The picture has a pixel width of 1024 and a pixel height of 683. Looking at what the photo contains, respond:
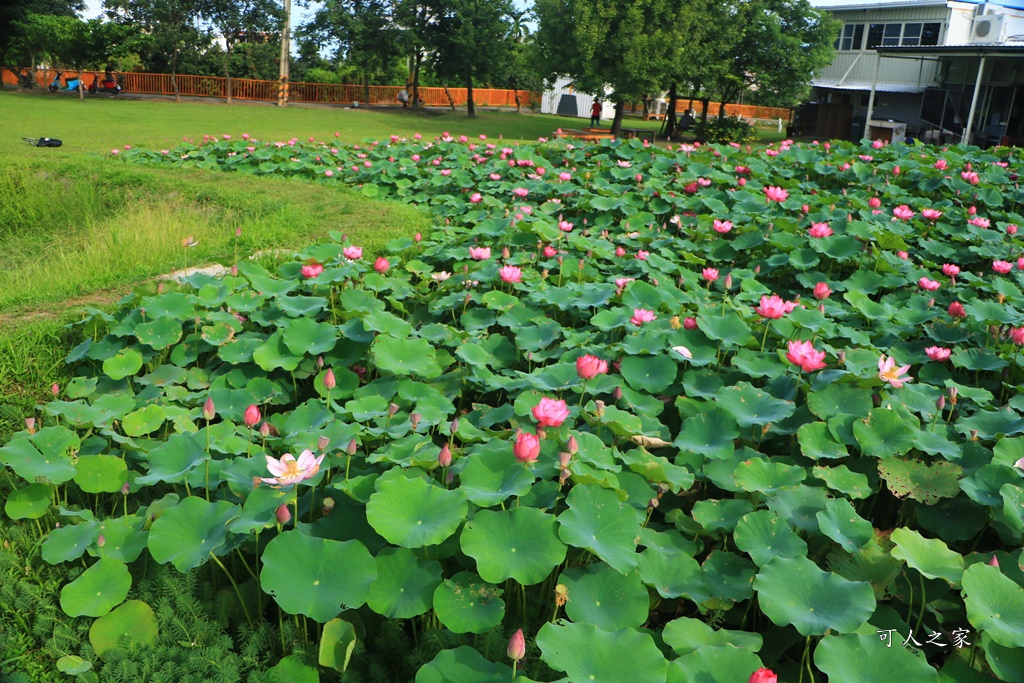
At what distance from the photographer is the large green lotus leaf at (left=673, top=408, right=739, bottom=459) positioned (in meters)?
2.25

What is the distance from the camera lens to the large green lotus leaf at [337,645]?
5.38 ft

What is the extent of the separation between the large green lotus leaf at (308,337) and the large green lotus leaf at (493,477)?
1222 mm

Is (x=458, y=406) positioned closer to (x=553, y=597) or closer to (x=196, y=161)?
(x=553, y=597)

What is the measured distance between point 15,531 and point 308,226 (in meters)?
3.60

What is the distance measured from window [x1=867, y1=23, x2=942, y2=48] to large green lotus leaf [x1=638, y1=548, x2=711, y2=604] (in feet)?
78.1

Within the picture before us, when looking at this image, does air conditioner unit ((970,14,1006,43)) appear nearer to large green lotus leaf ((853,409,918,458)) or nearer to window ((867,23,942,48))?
window ((867,23,942,48))

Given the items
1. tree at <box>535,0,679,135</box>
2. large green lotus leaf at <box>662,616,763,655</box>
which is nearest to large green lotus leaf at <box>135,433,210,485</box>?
large green lotus leaf at <box>662,616,763,655</box>

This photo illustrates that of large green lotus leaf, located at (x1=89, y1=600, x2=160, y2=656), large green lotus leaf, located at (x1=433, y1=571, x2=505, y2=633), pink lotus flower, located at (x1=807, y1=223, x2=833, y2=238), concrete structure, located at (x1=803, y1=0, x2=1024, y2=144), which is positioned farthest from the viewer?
concrete structure, located at (x1=803, y1=0, x2=1024, y2=144)

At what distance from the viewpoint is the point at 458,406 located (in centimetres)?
296

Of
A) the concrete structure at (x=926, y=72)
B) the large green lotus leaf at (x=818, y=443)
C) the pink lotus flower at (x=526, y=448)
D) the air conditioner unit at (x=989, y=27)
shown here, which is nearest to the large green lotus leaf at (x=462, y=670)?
the pink lotus flower at (x=526, y=448)

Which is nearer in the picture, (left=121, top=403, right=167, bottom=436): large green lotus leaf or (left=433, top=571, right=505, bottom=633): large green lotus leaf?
(left=433, top=571, right=505, bottom=633): large green lotus leaf

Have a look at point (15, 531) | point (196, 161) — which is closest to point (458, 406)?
point (15, 531)

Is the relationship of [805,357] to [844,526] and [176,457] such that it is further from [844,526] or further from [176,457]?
[176,457]

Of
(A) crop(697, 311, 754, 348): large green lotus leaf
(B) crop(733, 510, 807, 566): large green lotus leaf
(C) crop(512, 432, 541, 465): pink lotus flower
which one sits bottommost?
(B) crop(733, 510, 807, 566): large green lotus leaf
